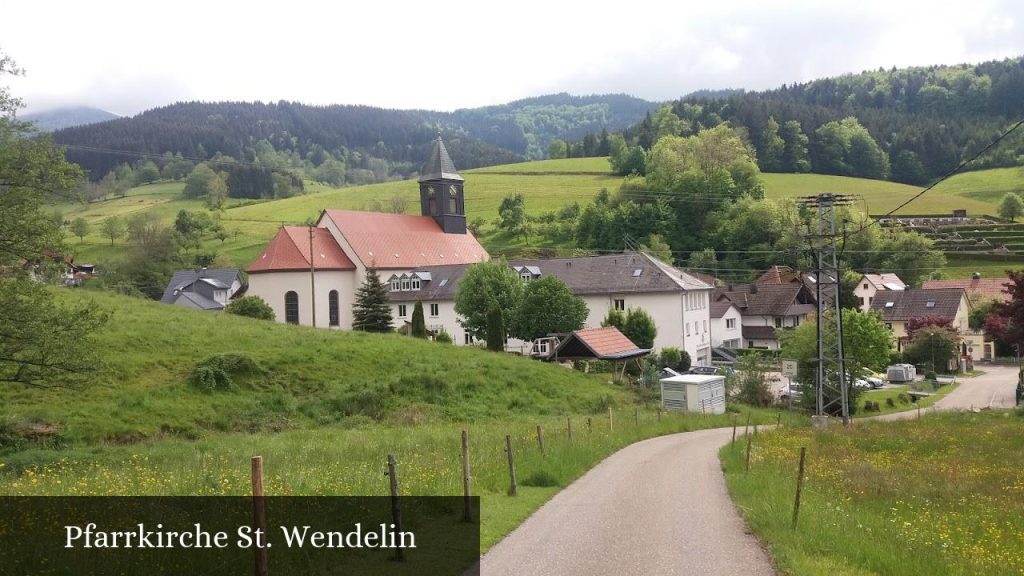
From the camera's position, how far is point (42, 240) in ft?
63.8

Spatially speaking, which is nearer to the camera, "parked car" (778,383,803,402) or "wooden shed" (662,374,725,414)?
"wooden shed" (662,374,725,414)

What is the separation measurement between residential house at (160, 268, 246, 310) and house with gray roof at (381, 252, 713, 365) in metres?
22.9

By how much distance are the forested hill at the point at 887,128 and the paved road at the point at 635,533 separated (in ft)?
451

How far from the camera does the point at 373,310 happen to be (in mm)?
54031

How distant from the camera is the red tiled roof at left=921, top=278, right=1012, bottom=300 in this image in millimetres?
77375

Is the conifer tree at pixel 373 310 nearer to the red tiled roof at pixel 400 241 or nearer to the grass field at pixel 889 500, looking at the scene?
the red tiled roof at pixel 400 241

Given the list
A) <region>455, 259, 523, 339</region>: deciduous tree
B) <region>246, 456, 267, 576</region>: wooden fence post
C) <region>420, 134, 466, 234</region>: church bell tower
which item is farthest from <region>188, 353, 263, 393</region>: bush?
<region>420, 134, 466, 234</region>: church bell tower

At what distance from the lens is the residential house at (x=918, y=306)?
227ft

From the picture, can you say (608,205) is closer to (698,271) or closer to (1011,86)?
(698,271)

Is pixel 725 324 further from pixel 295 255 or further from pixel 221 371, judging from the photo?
pixel 221 371

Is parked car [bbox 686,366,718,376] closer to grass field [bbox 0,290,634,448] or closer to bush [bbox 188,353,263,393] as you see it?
grass field [bbox 0,290,634,448]

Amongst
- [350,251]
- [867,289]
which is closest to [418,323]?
[350,251]

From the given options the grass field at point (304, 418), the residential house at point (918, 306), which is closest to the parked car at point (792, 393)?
the grass field at point (304, 418)

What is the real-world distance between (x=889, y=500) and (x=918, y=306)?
63.6 meters
